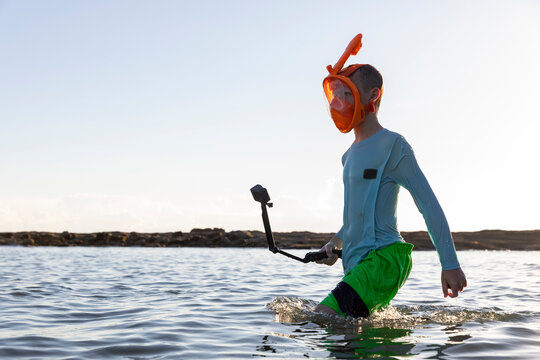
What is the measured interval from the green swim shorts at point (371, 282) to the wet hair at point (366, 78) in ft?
4.08

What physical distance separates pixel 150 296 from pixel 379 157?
4.48 metres

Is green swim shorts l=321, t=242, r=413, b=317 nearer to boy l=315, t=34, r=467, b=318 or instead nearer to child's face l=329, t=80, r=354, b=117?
boy l=315, t=34, r=467, b=318

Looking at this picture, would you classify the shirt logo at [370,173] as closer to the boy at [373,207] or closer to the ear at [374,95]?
the boy at [373,207]

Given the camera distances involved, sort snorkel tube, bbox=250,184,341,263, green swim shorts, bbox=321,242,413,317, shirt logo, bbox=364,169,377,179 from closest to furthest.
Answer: green swim shorts, bbox=321,242,413,317
shirt logo, bbox=364,169,377,179
snorkel tube, bbox=250,184,341,263

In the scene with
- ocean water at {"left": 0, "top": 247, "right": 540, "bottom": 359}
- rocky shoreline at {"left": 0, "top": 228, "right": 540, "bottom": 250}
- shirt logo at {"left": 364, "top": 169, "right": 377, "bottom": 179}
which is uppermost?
shirt logo at {"left": 364, "top": 169, "right": 377, "bottom": 179}

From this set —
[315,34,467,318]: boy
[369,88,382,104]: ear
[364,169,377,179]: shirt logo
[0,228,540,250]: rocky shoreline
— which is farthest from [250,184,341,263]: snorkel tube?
[0,228,540,250]: rocky shoreline

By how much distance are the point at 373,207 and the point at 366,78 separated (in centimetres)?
103

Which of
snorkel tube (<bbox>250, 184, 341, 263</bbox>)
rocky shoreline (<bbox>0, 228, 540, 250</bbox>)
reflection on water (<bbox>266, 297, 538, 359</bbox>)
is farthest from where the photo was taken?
rocky shoreline (<bbox>0, 228, 540, 250</bbox>)

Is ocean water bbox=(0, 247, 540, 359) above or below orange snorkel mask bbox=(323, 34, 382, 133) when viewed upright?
below

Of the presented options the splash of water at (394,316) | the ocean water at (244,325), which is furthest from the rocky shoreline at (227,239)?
the splash of water at (394,316)

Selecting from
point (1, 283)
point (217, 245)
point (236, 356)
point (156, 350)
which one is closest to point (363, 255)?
point (236, 356)

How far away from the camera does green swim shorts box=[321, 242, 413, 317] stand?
3914 millimetres

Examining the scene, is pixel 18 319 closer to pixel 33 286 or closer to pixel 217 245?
pixel 33 286

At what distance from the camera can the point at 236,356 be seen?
3.59m
